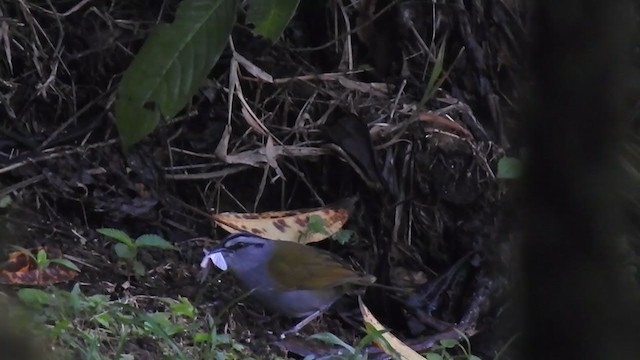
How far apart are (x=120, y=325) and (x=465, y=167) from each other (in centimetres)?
241

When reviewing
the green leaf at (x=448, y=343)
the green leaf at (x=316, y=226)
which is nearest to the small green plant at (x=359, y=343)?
the green leaf at (x=448, y=343)

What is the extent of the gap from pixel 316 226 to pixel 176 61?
228cm

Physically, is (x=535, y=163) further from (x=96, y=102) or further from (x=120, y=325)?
(x=96, y=102)

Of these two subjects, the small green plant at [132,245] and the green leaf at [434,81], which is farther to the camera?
the green leaf at [434,81]

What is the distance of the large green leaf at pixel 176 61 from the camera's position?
2.40 metres

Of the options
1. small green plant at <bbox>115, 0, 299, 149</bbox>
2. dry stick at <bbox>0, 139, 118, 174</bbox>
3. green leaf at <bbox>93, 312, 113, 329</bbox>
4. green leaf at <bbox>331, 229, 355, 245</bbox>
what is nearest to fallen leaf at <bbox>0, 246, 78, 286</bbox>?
green leaf at <bbox>93, 312, 113, 329</bbox>

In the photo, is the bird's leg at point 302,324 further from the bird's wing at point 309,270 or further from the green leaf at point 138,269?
the green leaf at point 138,269

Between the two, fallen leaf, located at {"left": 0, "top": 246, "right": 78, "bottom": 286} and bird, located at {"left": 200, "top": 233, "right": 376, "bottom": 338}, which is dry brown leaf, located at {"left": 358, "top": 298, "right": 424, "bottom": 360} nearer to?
bird, located at {"left": 200, "top": 233, "right": 376, "bottom": 338}

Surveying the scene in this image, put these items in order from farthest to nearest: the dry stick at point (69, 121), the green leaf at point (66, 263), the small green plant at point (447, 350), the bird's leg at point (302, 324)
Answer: the dry stick at point (69, 121), the bird's leg at point (302, 324), the small green plant at point (447, 350), the green leaf at point (66, 263)

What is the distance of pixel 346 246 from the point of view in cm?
488

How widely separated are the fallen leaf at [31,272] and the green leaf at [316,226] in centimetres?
118

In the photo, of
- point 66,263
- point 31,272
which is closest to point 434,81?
point 66,263

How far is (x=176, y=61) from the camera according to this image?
2424mm

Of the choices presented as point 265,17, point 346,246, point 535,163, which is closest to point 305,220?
point 346,246
